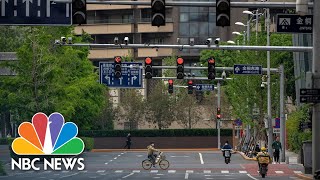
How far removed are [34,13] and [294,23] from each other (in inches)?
335

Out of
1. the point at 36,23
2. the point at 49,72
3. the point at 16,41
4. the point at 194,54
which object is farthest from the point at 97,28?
the point at 36,23

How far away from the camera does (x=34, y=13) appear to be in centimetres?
3234

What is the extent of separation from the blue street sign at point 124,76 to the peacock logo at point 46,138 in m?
20.6

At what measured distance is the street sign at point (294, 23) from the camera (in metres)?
32.0

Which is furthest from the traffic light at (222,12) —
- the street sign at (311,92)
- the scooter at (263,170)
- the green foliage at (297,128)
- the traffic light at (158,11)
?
the green foliage at (297,128)

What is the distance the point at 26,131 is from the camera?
49000 mm

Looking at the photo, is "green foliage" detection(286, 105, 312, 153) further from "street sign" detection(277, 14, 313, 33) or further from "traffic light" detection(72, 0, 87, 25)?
"traffic light" detection(72, 0, 87, 25)

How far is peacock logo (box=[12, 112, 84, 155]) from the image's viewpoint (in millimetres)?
46947

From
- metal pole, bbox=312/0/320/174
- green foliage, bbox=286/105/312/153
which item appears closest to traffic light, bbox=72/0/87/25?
metal pole, bbox=312/0/320/174

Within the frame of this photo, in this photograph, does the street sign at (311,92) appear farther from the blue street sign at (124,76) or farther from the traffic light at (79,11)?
the blue street sign at (124,76)

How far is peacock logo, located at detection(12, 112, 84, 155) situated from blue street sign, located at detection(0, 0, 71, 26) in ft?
43.3

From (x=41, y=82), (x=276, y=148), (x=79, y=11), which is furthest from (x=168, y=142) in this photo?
(x=79, y=11)

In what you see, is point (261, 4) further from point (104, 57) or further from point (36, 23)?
point (104, 57)

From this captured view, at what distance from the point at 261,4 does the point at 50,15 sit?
7521mm
